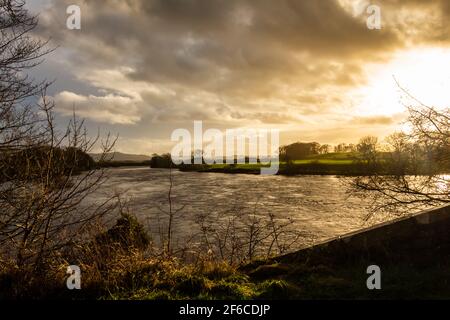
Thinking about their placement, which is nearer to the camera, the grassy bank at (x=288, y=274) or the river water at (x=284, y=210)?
the grassy bank at (x=288, y=274)

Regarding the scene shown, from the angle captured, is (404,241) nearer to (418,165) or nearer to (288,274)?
(288,274)

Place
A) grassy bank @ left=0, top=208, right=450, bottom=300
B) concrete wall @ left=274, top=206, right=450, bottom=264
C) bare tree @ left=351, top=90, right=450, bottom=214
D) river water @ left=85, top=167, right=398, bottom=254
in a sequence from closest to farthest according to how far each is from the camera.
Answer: grassy bank @ left=0, top=208, right=450, bottom=300 → concrete wall @ left=274, top=206, right=450, bottom=264 → bare tree @ left=351, top=90, right=450, bottom=214 → river water @ left=85, top=167, right=398, bottom=254

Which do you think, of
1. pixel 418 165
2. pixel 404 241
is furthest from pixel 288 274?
pixel 418 165

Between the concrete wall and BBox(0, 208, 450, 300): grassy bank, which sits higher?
the concrete wall

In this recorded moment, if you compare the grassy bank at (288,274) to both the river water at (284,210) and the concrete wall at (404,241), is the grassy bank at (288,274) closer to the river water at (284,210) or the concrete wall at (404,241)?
the concrete wall at (404,241)

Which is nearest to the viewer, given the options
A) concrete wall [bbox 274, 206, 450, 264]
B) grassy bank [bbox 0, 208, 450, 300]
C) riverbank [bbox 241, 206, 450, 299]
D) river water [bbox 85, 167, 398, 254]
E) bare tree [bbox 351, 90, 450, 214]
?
grassy bank [bbox 0, 208, 450, 300]

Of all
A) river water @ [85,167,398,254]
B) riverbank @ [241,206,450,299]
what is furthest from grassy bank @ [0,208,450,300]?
river water @ [85,167,398,254]

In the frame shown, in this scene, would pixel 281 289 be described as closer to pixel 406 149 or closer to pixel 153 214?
pixel 406 149

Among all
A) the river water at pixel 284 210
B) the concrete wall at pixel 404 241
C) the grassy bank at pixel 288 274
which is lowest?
the river water at pixel 284 210

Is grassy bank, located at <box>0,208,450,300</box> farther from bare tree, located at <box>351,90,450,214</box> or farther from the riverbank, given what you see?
bare tree, located at <box>351,90,450,214</box>

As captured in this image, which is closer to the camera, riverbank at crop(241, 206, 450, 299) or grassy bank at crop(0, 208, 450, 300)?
grassy bank at crop(0, 208, 450, 300)

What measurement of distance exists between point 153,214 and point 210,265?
20.0 metres

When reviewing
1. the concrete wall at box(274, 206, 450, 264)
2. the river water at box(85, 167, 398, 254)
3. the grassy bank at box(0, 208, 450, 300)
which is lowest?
the river water at box(85, 167, 398, 254)

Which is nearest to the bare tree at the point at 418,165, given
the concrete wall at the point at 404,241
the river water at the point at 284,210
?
the concrete wall at the point at 404,241
